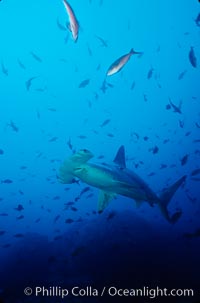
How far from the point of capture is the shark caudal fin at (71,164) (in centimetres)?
466

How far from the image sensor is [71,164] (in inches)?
189

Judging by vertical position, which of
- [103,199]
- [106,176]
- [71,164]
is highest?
[71,164]

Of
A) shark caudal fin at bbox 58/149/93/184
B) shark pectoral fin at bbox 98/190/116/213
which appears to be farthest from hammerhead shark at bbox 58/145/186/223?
shark pectoral fin at bbox 98/190/116/213

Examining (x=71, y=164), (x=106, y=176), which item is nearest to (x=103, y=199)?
(x=106, y=176)

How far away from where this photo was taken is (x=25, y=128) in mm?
49250

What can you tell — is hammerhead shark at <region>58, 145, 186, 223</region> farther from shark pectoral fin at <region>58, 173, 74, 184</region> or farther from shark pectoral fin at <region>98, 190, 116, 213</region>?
shark pectoral fin at <region>98, 190, 116, 213</region>

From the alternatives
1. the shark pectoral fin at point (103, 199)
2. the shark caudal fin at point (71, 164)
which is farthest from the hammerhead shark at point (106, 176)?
the shark pectoral fin at point (103, 199)

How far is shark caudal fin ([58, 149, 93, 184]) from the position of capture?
466cm

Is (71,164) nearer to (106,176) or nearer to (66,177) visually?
(66,177)

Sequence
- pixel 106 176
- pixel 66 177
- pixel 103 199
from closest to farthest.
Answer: pixel 106 176
pixel 66 177
pixel 103 199

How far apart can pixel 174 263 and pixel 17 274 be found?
15.7 ft

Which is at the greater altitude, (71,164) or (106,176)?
(71,164)

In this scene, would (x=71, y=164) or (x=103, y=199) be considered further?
(x=103, y=199)

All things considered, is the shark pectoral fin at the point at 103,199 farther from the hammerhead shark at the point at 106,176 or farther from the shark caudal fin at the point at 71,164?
the shark caudal fin at the point at 71,164
